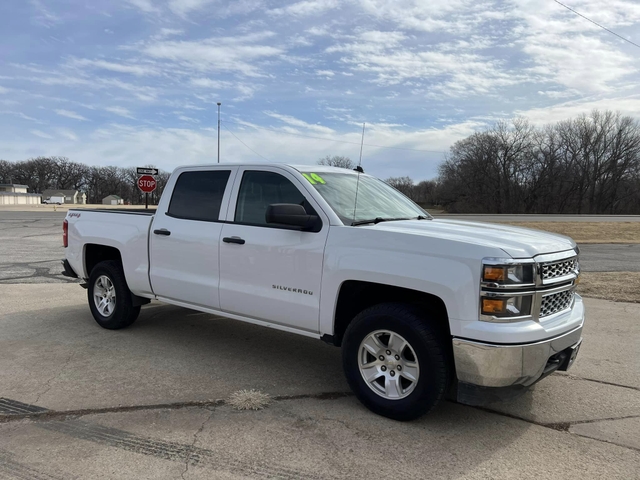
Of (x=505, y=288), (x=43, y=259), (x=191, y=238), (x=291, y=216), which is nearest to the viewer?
(x=505, y=288)

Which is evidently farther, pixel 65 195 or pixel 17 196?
pixel 65 195

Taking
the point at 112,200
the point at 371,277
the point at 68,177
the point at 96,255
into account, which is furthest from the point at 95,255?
the point at 68,177

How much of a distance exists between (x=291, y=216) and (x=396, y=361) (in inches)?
53.2

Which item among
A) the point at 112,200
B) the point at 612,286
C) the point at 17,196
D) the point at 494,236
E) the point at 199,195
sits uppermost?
the point at 199,195

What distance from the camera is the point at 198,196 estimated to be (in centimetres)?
499

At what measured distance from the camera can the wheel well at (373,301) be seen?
11.6 feet

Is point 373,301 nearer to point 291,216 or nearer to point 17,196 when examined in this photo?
point 291,216

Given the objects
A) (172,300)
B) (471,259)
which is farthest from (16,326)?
(471,259)

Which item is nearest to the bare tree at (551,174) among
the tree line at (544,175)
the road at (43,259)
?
the tree line at (544,175)

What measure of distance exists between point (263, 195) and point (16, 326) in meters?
3.80

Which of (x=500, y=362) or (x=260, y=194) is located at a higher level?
(x=260, y=194)

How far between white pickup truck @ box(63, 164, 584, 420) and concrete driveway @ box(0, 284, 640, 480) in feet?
1.32

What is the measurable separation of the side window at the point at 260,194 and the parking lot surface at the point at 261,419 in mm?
1463

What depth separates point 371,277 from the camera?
11.8 feet
